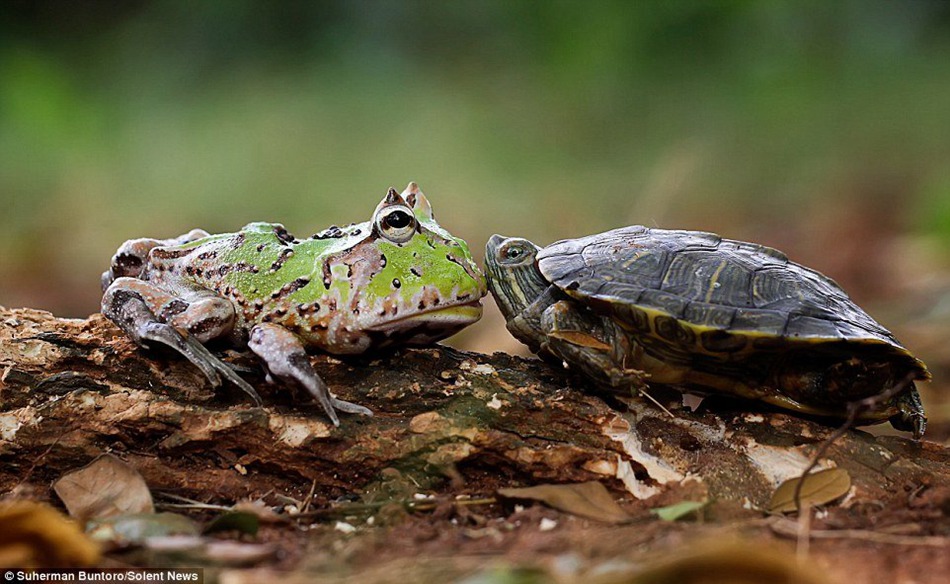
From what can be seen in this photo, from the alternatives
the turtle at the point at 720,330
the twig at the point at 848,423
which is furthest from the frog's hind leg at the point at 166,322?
the twig at the point at 848,423

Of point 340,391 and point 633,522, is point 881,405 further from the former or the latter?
point 340,391

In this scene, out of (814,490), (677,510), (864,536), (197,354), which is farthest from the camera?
(197,354)

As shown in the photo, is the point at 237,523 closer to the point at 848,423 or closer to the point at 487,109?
the point at 848,423

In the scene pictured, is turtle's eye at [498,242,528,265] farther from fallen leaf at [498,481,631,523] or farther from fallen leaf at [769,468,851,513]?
fallen leaf at [769,468,851,513]

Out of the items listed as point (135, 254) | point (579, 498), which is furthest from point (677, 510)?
point (135, 254)

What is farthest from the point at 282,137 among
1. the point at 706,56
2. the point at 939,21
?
the point at 939,21

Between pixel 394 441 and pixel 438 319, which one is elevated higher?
pixel 438 319
